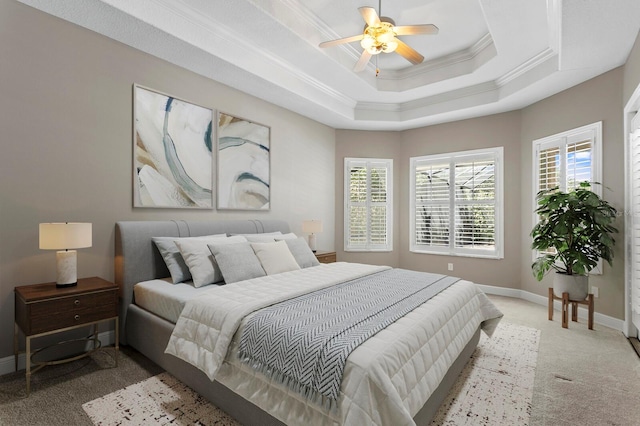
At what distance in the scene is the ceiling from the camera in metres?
2.75

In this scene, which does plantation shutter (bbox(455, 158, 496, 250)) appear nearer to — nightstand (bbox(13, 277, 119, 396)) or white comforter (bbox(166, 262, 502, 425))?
white comforter (bbox(166, 262, 502, 425))

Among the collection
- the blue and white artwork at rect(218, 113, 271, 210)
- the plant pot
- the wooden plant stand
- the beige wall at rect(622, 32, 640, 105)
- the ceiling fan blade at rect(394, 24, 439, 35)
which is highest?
the ceiling fan blade at rect(394, 24, 439, 35)

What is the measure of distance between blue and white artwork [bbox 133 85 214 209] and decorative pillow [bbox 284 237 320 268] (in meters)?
1.08

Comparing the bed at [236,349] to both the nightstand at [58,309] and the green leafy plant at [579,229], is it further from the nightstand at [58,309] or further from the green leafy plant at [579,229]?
the green leafy plant at [579,229]

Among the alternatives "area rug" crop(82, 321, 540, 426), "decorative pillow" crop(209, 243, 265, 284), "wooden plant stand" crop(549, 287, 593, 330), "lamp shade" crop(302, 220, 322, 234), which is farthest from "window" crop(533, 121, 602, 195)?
"decorative pillow" crop(209, 243, 265, 284)

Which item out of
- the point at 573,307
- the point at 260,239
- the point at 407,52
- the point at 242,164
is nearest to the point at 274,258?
the point at 260,239

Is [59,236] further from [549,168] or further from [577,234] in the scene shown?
[549,168]

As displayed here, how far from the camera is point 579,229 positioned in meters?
3.59

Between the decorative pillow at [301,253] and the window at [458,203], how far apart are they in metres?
2.85

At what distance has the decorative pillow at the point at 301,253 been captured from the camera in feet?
11.9

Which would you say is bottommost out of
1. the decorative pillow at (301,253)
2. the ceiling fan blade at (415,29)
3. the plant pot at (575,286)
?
the plant pot at (575,286)

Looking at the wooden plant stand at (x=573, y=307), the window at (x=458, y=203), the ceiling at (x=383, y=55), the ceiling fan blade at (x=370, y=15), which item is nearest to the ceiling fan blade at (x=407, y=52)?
the ceiling fan blade at (x=370, y=15)

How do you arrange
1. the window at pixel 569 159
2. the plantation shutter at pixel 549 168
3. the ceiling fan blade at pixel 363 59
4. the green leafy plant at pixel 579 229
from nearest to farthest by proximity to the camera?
the ceiling fan blade at pixel 363 59
the green leafy plant at pixel 579 229
the window at pixel 569 159
the plantation shutter at pixel 549 168

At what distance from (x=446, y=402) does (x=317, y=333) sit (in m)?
1.16
